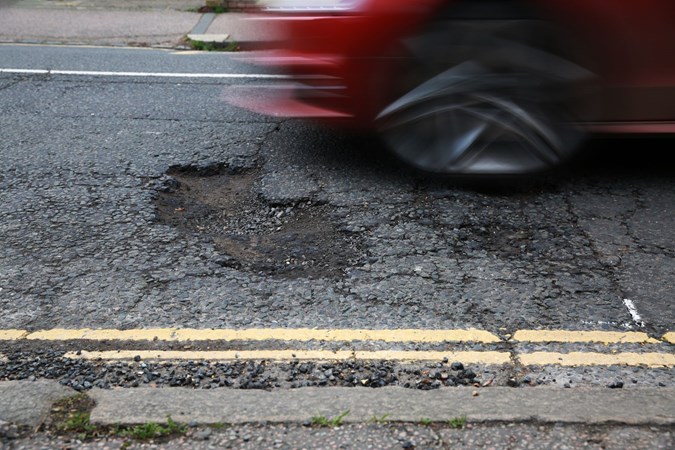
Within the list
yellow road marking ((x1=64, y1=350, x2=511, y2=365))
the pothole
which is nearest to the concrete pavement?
the pothole

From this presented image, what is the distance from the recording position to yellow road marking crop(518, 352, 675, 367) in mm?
3238

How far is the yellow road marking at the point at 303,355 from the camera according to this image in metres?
3.27

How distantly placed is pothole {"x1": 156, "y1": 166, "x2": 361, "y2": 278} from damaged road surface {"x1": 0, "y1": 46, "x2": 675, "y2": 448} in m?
0.01

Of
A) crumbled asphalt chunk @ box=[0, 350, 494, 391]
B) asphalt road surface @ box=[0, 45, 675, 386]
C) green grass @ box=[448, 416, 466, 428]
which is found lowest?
green grass @ box=[448, 416, 466, 428]

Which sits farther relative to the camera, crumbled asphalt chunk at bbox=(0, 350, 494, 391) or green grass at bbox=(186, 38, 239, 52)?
green grass at bbox=(186, 38, 239, 52)

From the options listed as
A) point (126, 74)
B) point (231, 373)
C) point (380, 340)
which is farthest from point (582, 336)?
point (126, 74)

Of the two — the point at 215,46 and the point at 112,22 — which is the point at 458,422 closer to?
the point at 215,46

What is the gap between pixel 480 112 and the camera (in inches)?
185

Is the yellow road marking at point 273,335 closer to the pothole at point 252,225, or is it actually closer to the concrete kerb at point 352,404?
the concrete kerb at point 352,404

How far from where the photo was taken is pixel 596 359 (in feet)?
10.7

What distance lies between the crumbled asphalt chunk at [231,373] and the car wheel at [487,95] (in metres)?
1.92

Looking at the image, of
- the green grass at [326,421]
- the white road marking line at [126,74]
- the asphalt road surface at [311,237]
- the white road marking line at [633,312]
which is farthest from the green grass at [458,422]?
the white road marking line at [126,74]

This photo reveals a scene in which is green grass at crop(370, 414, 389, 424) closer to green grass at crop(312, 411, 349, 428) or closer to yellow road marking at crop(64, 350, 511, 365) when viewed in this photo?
green grass at crop(312, 411, 349, 428)

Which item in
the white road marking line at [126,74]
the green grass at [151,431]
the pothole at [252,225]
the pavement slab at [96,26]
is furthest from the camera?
the pavement slab at [96,26]
